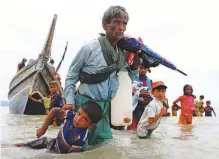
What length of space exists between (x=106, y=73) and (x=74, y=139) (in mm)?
760

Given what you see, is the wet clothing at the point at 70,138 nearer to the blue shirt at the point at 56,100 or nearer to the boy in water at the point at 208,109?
the blue shirt at the point at 56,100

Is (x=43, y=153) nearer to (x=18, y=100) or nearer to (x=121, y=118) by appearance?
(x=121, y=118)

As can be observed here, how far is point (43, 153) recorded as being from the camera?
358 cm

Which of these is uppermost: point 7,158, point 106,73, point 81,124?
point 106,73

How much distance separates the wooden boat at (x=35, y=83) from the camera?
55.7ft

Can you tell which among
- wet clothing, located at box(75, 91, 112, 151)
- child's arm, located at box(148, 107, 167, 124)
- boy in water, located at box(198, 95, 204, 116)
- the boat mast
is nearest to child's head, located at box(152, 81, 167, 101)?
child's arm, located at box(148, 107, 167, 124)

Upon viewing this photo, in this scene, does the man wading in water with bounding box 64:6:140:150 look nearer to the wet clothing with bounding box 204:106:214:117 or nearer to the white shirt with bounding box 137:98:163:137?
the white shirt with bounding box 137:98:163:137

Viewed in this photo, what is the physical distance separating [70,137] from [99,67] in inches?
30.7

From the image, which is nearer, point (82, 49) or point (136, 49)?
point (82, 49)

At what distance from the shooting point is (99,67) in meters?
3.66

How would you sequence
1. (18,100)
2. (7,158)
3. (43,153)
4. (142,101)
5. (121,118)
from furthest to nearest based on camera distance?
(18,100), (142,101), (121,118), (43,153), (7,158)

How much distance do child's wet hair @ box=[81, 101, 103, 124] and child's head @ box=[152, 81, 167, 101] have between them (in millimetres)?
1880

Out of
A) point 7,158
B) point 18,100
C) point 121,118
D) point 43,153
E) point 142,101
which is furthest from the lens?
point 18,100

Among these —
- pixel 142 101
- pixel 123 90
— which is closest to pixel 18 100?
pixel 142 101
